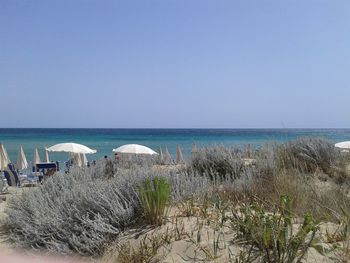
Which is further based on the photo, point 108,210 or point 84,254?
point 108,210

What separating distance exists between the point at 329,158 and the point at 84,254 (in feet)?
21.8

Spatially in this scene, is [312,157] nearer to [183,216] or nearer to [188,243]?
[183,216]

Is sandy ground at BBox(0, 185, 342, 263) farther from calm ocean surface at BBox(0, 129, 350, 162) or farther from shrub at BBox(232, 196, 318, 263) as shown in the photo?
calm ocean surface at BBox(0, 129, 350, 162)

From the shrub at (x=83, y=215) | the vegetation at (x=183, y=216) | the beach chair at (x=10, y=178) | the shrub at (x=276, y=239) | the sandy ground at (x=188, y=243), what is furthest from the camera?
the beach chair at (x=10, y=178)

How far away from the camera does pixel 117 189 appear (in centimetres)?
523

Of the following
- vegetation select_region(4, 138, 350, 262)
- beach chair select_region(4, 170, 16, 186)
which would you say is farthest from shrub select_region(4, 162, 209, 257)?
beach chair select_region(4, 170, 16, 186)

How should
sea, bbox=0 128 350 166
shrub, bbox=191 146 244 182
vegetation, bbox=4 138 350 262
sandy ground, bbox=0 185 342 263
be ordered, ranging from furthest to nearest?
sea, bbox=0 128 350 166 → shrub, bbox=191 146 244 182 → sandy ground, bbox=0 185 342 263 → vegetation, bbox=4 138 350 262

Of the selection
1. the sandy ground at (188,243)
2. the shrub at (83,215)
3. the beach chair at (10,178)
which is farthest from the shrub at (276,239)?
the beach chair at (10,178)

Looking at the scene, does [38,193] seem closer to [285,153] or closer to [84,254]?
[84,254]

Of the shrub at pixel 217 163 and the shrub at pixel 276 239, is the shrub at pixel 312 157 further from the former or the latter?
the shrub at pixel 276 239

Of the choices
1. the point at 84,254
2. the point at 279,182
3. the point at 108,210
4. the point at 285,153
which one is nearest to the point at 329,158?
the point at 285,153

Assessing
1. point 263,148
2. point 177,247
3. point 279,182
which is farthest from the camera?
point 263,148

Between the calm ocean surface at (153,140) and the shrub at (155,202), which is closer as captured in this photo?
the shrub at (155,202)

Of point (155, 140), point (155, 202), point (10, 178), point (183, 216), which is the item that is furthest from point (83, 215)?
point (155, 140)
